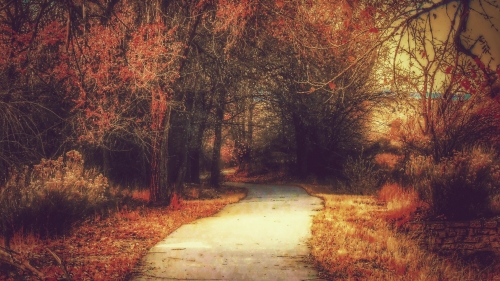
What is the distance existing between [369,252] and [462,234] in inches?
208

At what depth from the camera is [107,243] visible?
9.85 meters

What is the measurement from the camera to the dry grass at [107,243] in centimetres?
738

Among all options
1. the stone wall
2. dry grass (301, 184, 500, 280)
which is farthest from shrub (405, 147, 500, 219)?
dry grass (301, 184, 500, 280)

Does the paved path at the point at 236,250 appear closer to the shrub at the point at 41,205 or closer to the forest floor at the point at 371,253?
the forest floor at the point at 371,253

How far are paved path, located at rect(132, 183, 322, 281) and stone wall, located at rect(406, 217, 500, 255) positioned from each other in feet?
10.7

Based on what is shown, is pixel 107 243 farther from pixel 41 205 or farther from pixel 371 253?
pixel 371 253

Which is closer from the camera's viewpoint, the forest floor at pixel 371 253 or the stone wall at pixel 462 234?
the forest floor at pixel 371 253

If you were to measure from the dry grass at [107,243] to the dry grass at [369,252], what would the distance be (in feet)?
11.2

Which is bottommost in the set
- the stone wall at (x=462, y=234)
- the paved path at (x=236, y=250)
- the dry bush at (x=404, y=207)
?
the stone wall at (x=462, y=234)

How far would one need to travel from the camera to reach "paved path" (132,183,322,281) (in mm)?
7207

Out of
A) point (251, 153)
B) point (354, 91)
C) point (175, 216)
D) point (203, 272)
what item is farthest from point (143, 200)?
point (251, 153)

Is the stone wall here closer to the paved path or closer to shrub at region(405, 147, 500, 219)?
shrub at region(405, 147, 500, 219)

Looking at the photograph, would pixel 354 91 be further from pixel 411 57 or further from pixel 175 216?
pixel 411 57

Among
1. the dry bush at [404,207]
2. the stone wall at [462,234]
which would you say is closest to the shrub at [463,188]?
the stone wall at [462,234]
